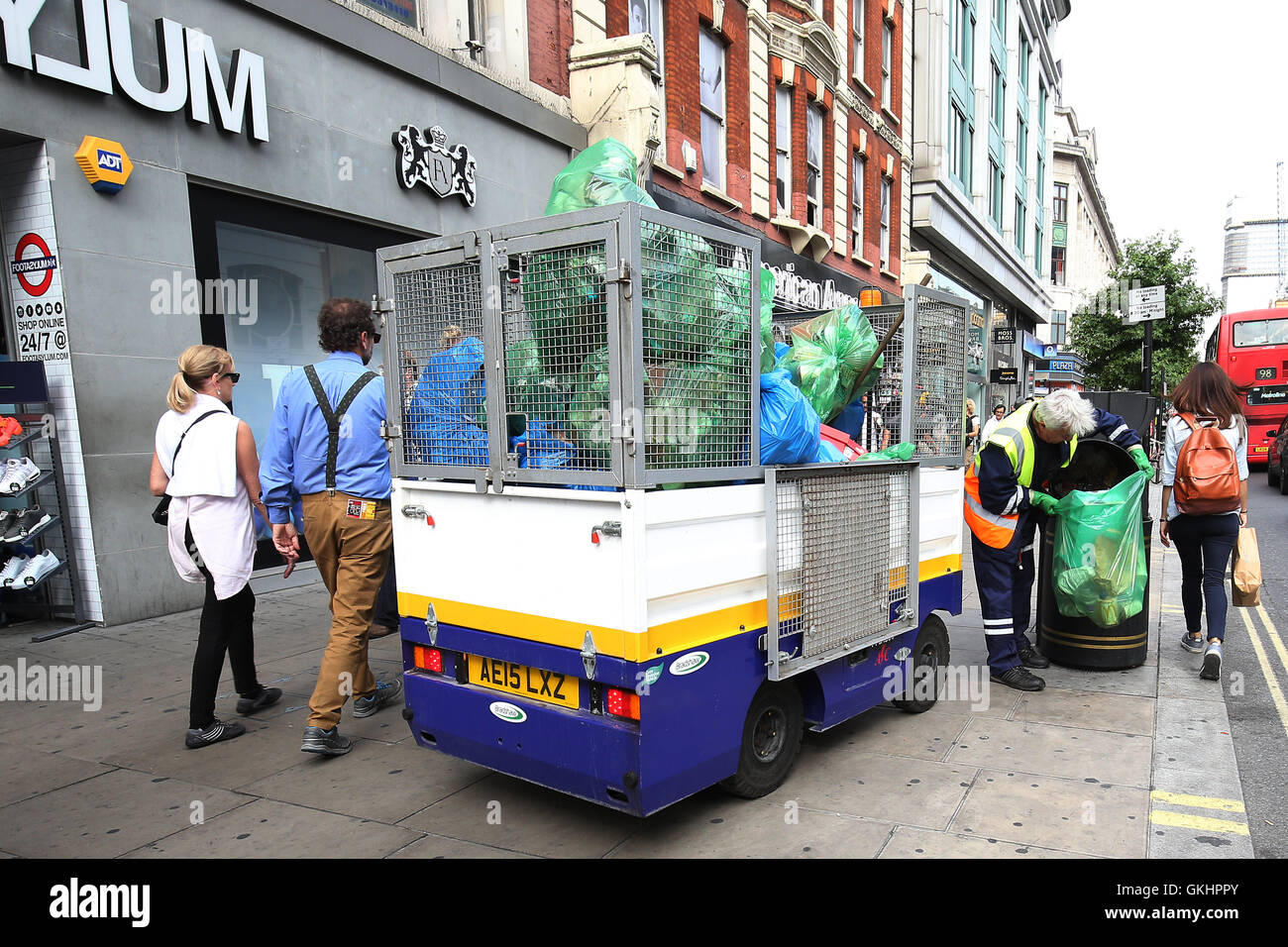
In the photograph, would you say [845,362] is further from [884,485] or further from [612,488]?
[612,488]

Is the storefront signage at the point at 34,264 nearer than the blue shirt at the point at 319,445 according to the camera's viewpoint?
No

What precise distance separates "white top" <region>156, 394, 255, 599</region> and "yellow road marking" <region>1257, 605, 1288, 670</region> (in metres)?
6.48

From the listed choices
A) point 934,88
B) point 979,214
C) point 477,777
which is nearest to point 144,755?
point 477,777

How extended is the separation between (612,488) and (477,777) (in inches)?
68.5

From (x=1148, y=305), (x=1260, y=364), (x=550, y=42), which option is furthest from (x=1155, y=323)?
(x=550, y=42)

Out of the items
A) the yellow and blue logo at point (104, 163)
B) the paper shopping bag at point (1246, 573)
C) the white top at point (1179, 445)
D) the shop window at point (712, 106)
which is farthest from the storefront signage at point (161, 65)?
the paper shopping bag at point (1246, 573)

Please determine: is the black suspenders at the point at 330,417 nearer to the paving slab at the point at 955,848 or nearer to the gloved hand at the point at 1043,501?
the paving slab at the point at 955,848

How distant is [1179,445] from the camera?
5582 millimetres

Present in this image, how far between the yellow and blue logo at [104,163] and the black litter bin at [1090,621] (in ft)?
23.1

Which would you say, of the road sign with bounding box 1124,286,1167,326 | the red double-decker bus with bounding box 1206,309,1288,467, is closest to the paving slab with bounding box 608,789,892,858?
the road sign with bounding box 1124,286,1167,326

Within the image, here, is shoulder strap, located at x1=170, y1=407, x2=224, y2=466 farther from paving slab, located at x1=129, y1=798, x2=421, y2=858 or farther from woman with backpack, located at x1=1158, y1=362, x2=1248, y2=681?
woman with backpack, located at x1=1158, y1=362, x2=1248, y2=681

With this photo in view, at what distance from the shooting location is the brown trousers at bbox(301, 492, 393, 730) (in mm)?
4102

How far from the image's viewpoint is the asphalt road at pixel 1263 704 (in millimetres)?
3387
